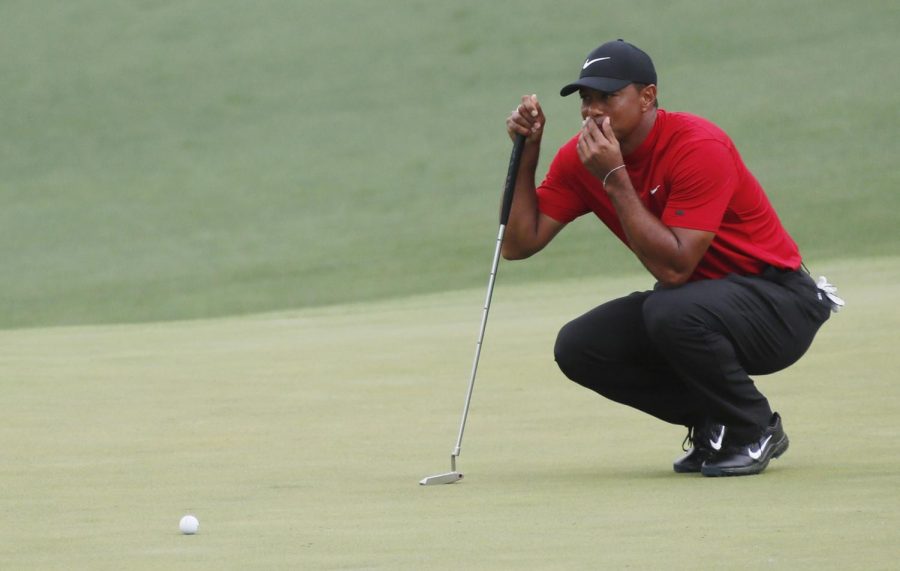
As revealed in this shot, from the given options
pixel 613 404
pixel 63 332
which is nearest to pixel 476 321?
pixel 63 332

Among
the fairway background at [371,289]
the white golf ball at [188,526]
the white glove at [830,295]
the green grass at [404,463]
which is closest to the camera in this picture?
the green grass at [404,463]

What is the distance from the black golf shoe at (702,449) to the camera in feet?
13.8

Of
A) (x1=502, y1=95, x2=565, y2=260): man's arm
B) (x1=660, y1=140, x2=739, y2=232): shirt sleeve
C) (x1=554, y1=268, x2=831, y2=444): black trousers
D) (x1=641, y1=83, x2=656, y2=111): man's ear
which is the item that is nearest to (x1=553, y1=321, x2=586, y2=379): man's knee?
(x1=554, y1=268, x2=831, y2=444): black trousers

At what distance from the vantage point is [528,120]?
4.41m

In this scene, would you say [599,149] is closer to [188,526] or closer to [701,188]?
[701,188]

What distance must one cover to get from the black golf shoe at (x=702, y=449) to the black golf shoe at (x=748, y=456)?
0.03 m

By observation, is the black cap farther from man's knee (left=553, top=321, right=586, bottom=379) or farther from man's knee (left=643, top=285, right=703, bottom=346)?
man's knee (left=553, top=321, right=586, bottom=379)

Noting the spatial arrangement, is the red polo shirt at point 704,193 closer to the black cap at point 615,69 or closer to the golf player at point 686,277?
the golf player at point 686,277

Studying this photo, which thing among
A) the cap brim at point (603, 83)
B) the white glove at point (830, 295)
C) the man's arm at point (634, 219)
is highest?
the cap brim at point (603, 83)

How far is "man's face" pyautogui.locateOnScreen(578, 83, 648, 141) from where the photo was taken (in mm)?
4086

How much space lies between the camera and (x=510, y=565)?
288cm

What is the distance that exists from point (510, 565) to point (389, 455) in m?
1.79

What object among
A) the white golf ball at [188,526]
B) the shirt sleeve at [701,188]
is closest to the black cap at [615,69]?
the shirt sleeve at [701,188]

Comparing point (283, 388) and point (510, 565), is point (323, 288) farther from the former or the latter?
point (510, 565)
